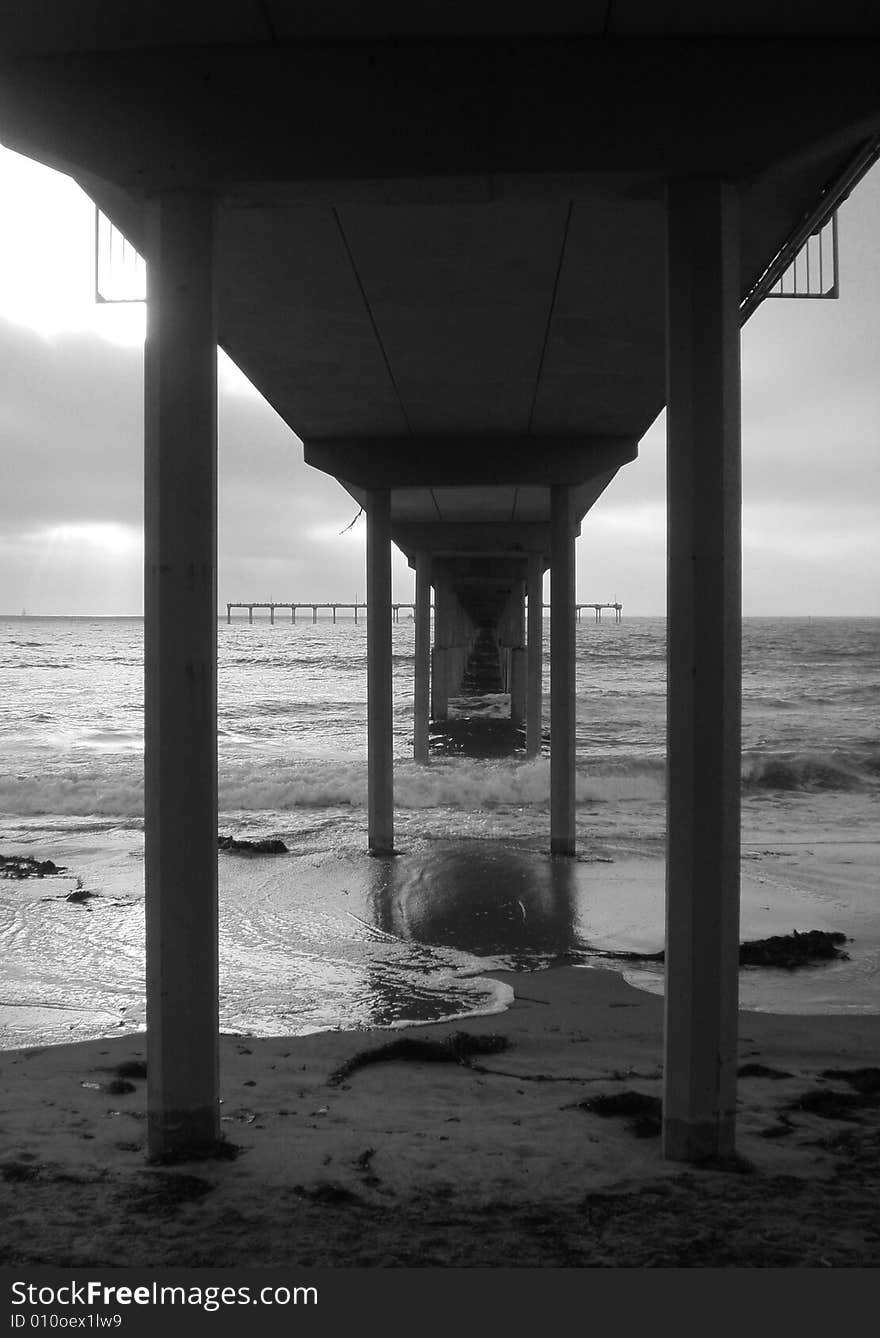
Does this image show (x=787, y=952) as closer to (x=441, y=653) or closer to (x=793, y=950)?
(x=793, y=950)

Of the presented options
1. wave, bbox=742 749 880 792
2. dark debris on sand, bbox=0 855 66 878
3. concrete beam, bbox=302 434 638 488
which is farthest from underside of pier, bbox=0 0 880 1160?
wave, bbox=742 749 880 792

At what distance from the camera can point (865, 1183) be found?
13.4ft

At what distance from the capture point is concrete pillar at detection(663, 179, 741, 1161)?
4301 mm

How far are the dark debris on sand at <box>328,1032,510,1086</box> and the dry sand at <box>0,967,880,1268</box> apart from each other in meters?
0.07

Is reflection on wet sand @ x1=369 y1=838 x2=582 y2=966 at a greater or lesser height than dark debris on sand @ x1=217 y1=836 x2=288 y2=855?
lesser

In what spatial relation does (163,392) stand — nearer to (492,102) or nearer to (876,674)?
(492,102)

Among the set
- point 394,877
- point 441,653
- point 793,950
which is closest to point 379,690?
point 394,877

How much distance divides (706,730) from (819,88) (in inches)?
105

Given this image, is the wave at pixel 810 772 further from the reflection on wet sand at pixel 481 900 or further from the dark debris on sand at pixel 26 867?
the dark debris on sand at pixel 26 867

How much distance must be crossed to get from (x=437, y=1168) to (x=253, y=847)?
895cm

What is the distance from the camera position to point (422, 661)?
68.0 ft

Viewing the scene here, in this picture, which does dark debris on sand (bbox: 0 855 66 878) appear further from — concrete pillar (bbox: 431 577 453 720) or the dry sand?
concrete pillar (bbox: 431 577 453 720)

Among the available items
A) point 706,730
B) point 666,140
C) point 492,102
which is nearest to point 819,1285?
point 706,730

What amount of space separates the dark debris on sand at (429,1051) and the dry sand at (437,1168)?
7cm
